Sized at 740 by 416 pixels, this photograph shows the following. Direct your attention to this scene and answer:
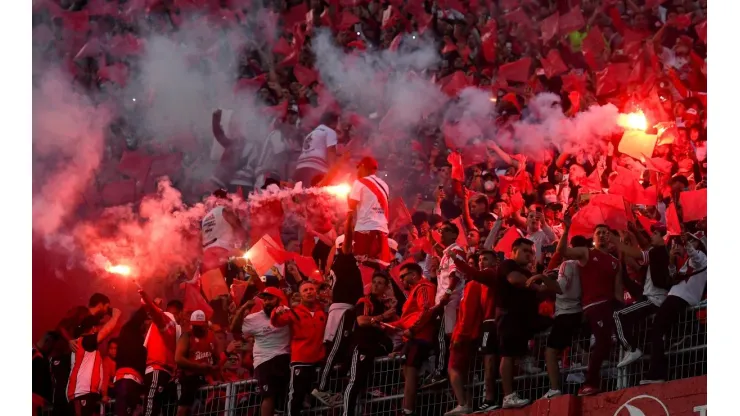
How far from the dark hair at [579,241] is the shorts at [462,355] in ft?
2.28

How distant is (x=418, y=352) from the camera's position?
734 cm

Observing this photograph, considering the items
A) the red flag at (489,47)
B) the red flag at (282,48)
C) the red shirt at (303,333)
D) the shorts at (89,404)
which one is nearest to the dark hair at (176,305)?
the shorts at (89,404)

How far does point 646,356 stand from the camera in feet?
22.1

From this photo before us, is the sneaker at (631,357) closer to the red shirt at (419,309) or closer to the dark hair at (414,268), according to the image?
the red shirt at (419,309)

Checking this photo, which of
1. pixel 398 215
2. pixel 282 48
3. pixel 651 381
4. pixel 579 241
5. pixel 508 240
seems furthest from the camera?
pixel 282 48

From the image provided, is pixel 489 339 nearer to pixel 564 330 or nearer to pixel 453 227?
pixel 564 330

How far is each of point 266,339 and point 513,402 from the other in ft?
4.80

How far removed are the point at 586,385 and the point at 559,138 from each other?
1461 millimetres

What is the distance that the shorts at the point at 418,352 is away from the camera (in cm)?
734

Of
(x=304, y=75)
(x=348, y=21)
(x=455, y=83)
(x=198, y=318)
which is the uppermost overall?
(x=348, y=21)

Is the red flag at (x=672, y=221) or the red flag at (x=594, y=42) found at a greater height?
the red flag at (x=594, y=42)

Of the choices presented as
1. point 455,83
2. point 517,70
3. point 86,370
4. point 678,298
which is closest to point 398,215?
point 455,83

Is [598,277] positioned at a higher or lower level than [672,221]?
lower
